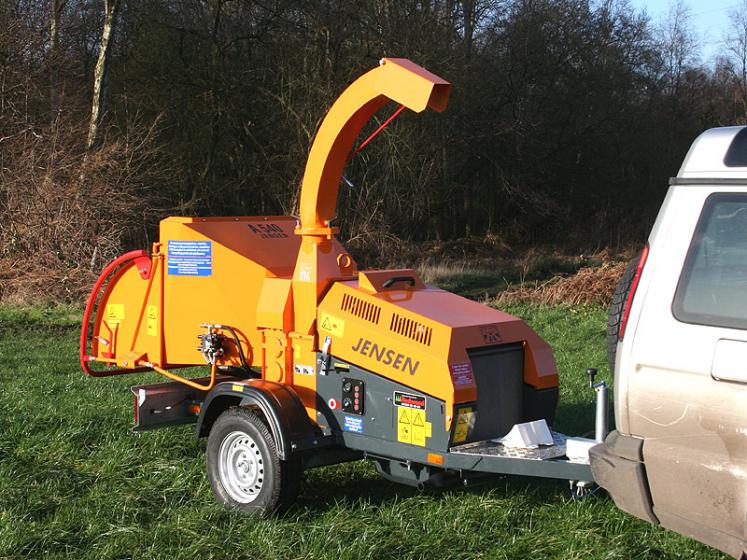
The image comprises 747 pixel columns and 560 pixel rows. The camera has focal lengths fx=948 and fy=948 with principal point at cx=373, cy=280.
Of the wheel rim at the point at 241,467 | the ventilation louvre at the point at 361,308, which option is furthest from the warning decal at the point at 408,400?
the wheel rim at the point at 241,467

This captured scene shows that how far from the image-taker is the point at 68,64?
22.3 metres

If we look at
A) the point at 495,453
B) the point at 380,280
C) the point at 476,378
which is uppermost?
the point at 380,280

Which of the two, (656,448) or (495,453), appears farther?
(495,453)

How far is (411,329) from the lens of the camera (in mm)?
5703

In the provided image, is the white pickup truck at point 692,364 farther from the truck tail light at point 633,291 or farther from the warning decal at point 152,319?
the warning decal at point 152,319

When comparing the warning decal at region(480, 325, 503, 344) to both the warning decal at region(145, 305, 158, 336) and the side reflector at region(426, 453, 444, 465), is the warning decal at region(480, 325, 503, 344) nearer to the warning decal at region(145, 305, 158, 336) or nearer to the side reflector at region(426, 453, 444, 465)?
the side reflector at region(426, 453, 444, 465)

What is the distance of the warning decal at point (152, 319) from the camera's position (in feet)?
23.4

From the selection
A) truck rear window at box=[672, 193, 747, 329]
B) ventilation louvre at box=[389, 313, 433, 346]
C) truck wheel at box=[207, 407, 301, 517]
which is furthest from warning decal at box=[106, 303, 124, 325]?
truck rear window at box=[672, 193, 747, 329]

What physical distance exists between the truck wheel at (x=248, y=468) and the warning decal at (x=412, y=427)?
0.74 metres

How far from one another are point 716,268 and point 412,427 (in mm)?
2185

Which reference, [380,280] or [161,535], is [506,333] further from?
[161,535]

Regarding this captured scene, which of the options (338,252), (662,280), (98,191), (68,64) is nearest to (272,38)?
(68,64)

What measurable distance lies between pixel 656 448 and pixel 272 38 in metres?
25.4

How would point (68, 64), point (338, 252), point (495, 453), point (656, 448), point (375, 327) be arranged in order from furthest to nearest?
point (68, 64) → point (338, 252) → point (375, 327) → point (495, 453) → point (656, 448)
